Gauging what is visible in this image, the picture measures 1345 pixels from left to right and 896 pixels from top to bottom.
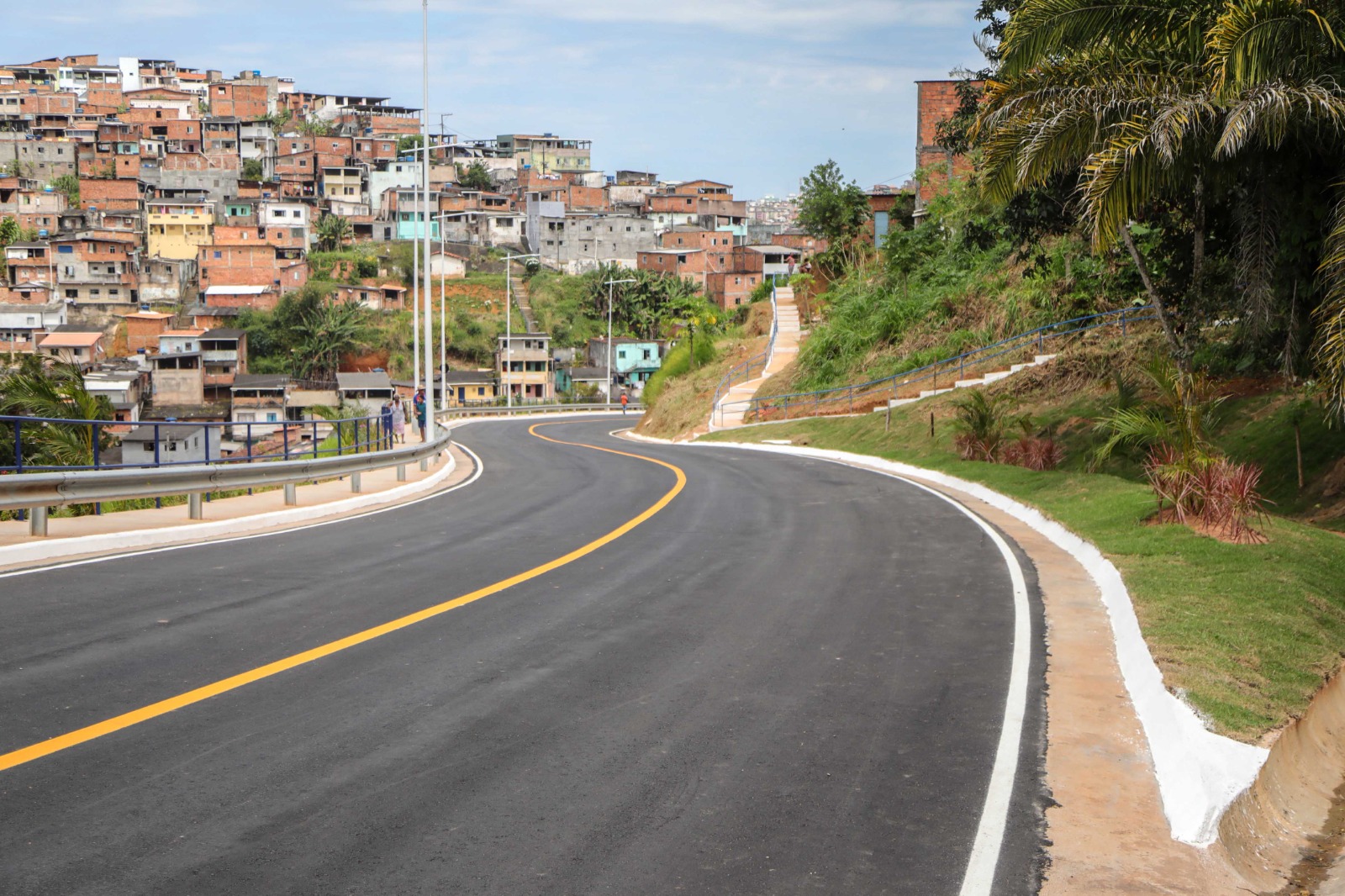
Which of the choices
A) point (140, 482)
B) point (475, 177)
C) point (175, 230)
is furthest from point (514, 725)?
point (475, 177)

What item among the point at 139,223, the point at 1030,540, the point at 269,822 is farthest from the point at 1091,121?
the point at 139,223

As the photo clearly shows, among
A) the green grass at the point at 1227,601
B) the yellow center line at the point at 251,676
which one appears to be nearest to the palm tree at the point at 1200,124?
the green grass at the point at 1227,601

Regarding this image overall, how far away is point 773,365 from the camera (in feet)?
180

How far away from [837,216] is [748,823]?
223ft

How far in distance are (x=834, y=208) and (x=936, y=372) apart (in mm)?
36607

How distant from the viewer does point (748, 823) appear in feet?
18.7

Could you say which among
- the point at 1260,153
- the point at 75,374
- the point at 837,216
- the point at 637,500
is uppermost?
the point at 837,216

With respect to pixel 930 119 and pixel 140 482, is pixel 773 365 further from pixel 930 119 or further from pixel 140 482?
pixel 140 482

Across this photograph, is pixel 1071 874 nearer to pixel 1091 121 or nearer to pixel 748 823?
A: pixel 748 823

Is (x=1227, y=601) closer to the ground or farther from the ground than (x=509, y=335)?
closer to the ground

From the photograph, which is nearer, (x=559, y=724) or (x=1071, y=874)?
(x=1071, y=874)

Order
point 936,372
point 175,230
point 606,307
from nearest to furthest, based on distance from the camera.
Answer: point 936,372, point 606,307, point 175,230

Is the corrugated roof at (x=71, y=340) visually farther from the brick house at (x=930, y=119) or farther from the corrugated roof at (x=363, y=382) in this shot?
the brick house at (x=930, y=119)

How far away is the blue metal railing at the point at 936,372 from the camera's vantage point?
31.4 meters
